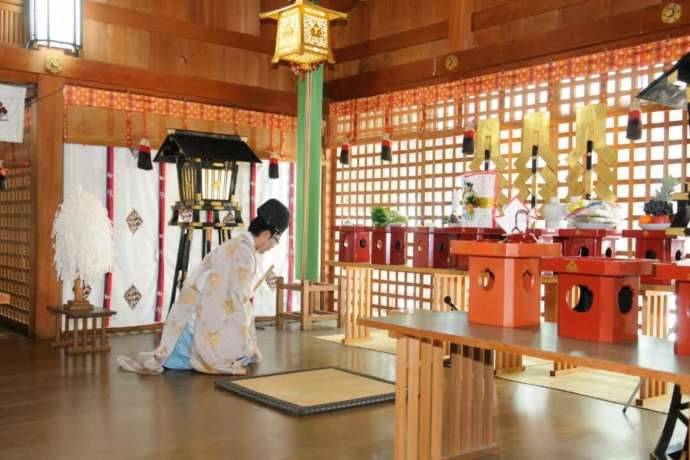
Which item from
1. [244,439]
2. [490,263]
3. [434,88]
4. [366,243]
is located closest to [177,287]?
[366,243]

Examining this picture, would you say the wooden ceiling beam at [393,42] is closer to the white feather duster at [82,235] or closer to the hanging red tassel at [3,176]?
the white feather duster at [82,235]

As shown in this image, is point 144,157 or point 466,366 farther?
point 144,157

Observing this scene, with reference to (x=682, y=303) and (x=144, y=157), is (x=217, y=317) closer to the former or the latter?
(x=144, y=157)

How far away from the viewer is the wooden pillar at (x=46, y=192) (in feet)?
20.9

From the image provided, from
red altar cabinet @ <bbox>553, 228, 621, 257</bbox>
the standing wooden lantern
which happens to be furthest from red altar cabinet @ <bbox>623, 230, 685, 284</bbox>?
the standing wooden lantern

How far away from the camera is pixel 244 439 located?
343 cm

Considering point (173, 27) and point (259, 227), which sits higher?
point (173, 27)

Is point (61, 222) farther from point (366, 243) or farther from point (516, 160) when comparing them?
point (516, 160)

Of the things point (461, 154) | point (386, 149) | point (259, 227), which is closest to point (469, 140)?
point (461, 154)

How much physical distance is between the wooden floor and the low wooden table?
0.93ft

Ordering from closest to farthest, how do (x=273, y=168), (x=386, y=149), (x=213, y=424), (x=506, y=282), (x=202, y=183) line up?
(x=506, y=282)
(x=213, y=424)
(x=202, y=183)
(x=386, y=149)
(x=273, y=168)

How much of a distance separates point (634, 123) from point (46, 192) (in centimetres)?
475

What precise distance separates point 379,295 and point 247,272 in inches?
109

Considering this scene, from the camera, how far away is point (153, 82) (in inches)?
275
